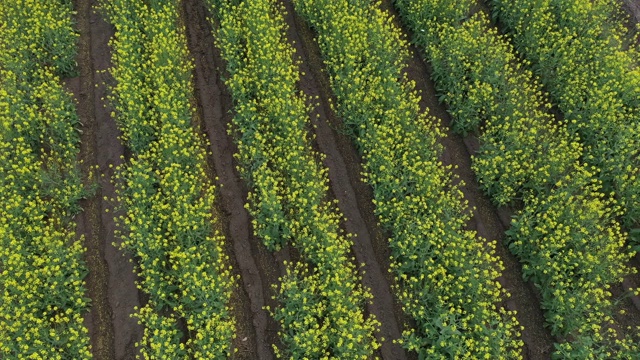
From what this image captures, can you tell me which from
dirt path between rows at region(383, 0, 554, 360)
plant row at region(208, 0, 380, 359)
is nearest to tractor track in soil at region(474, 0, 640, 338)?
dirt path between rows at region(383, 0, 554, 360)

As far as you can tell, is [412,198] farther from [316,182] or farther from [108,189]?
[108,189]

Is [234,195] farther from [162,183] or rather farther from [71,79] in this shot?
[71,79]

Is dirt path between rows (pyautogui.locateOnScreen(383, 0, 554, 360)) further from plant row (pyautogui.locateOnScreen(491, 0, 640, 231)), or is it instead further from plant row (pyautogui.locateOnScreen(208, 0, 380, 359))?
plant row (pyautogui.locateOnScreen(208, 0, 380, 359))

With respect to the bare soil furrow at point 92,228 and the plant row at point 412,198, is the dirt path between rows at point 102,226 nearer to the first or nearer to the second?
the bare soil furrow at point 92,228

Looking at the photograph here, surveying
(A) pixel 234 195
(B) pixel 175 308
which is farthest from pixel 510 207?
(B) pixel 175 308

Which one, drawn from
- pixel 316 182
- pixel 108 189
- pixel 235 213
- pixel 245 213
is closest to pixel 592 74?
pixel 316 182

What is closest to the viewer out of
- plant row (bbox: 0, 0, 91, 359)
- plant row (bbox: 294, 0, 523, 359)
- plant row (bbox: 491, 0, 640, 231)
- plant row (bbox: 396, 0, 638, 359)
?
plant row (bbox: 0, 0, 91, 359)
